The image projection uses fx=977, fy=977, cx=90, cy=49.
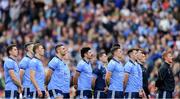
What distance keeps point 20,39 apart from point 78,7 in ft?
8.90

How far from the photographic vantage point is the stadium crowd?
3369 cm

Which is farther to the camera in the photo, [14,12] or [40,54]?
[14,12]

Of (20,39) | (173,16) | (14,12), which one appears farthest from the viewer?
(14,12)

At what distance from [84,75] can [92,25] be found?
12.6m

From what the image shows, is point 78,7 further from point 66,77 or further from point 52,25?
point 66,77

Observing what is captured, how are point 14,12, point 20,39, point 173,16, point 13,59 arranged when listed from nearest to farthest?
point 13,59, point 173,16, point 20,39, point 14,12

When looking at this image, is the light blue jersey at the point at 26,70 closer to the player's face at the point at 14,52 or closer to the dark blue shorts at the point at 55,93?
the player's face at the point at 14,52

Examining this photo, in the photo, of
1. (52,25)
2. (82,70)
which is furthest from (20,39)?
(82,70)

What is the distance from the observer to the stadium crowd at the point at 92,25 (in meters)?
33.7

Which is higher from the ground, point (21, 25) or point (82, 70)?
point (21, 25)

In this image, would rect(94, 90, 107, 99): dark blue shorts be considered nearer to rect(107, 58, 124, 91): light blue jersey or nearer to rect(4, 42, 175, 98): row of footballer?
rect(4, 42, 175, 98): row of footballer

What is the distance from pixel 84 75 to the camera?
23.8 metres

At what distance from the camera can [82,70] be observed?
23.7 m

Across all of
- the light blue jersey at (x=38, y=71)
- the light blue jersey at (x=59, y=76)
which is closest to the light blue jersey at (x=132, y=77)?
the light blue jersey at (x=59, y=76)
